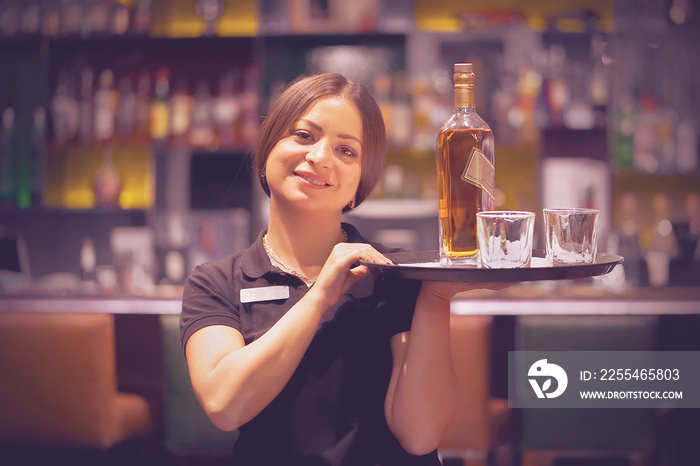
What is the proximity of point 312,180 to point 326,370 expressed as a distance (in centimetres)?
31

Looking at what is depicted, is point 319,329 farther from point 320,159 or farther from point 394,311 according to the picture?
point 320,159

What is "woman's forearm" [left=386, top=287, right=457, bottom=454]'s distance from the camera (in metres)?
1.17

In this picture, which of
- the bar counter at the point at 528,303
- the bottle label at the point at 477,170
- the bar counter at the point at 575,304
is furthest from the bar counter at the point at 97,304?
the bottle label at the point at 477,170

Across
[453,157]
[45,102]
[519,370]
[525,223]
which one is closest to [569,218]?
[525,223]

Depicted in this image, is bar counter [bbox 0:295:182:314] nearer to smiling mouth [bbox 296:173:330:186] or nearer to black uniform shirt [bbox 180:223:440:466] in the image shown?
black uniform shirt [bbox 180:223:440:466]

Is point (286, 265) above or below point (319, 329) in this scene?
above

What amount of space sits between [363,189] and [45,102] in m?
2.72

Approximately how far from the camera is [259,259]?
51.7 inches

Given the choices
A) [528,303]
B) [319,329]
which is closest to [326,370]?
[319,329]

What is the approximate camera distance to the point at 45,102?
3.56 meters

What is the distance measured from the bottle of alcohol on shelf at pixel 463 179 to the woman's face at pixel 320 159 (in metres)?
0.16

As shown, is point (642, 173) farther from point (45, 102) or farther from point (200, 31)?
point (45, 102)

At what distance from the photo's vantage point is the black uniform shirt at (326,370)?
1.20m

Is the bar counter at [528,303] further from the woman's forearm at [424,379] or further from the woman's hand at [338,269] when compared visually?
the woman's hand at [338,269]
